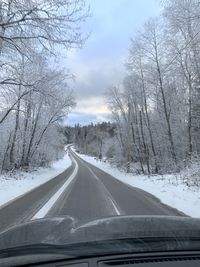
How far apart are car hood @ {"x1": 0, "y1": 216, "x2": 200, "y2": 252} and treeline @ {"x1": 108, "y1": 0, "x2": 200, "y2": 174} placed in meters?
20.6

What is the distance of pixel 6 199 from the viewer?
1878 centimetres

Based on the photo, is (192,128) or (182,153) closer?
(192,128)

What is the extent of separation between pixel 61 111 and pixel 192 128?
52.6 ft

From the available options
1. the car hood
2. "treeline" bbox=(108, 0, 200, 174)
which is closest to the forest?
"treeline" bbox=(108, 0, 200, 174)

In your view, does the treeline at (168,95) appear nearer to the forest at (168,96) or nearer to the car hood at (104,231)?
the forest at (168,96)

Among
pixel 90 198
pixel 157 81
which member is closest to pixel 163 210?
pixel 90 198

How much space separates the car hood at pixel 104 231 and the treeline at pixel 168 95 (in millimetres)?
20569

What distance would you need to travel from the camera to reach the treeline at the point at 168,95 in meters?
31.9

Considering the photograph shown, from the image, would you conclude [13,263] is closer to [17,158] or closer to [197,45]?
[197,45]

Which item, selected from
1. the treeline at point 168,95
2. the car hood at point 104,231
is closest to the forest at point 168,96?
the treeline at point 168,95

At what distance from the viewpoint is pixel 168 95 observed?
155ft

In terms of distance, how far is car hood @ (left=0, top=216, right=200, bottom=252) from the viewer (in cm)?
300

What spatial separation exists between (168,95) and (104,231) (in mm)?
44866

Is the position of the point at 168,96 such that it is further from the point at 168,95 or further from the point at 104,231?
the point at 104,231
